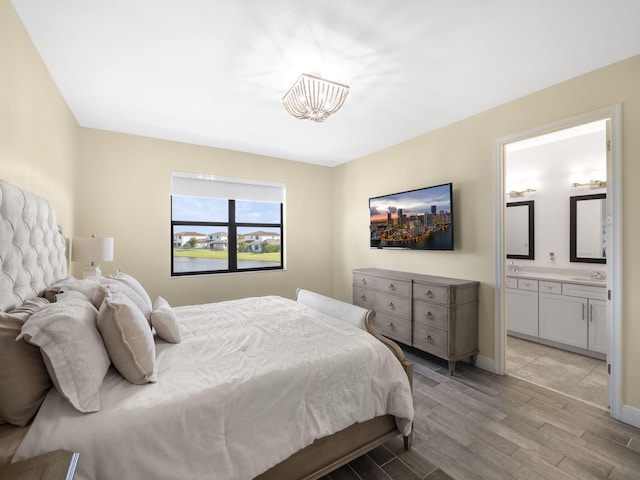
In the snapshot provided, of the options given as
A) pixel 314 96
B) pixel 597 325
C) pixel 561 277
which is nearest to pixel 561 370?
pixel 597 325

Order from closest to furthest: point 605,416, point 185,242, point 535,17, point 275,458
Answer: point 275,458 < point 535,17 < point 605,416 < point 185,242

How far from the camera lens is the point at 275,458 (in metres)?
1.30

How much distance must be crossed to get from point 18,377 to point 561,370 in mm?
4116

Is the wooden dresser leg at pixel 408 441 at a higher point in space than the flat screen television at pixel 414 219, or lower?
lower

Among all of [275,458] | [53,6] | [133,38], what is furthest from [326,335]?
[53,6]

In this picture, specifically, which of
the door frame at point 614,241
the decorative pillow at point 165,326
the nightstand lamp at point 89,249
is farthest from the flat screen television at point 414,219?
the nightstand lamp at point 89,249

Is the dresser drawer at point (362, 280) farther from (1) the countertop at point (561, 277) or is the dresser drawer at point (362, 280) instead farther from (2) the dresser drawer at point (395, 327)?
(1) the countertop at point (561, 277)

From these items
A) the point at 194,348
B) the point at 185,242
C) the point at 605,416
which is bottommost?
the point at 605,416

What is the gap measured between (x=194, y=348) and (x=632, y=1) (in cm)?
323

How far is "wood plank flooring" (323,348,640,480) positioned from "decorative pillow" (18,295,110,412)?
1.33 meters

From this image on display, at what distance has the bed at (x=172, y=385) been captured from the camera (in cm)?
105

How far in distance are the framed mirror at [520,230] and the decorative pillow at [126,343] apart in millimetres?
4380

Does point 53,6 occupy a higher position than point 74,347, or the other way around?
point 53,6

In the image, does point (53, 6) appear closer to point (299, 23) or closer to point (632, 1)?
point (299, 23)
